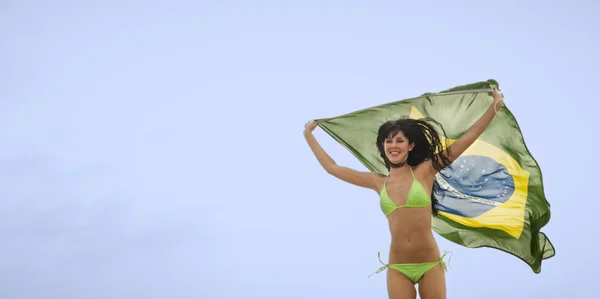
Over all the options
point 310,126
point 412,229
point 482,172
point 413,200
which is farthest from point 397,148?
point 482,172

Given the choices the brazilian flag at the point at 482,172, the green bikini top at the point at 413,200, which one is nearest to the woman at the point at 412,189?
the green bikini top at the point at 413,200

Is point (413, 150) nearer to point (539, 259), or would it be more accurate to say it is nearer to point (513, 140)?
point (513, 140)

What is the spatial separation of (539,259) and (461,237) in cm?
97

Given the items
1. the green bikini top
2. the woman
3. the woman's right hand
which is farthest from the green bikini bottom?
the woman's right hand

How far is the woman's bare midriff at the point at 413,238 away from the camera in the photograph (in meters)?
7.98

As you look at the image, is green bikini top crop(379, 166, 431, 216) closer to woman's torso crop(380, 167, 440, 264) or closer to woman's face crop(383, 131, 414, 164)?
woman's torso crop(380, 167, 440, 264)

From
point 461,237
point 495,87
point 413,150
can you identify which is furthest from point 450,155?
point 461,237

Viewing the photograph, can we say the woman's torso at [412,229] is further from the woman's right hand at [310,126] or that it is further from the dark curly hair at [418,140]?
the woman's right hand at [310,126]

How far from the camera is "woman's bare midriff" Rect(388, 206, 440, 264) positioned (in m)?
7.98

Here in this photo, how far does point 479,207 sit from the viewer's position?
942 centimetres

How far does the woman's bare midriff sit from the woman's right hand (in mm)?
1693

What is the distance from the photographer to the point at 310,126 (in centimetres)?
922

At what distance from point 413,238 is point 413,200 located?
0.40 metres

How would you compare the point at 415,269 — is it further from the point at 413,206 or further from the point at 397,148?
the point at 397,148
